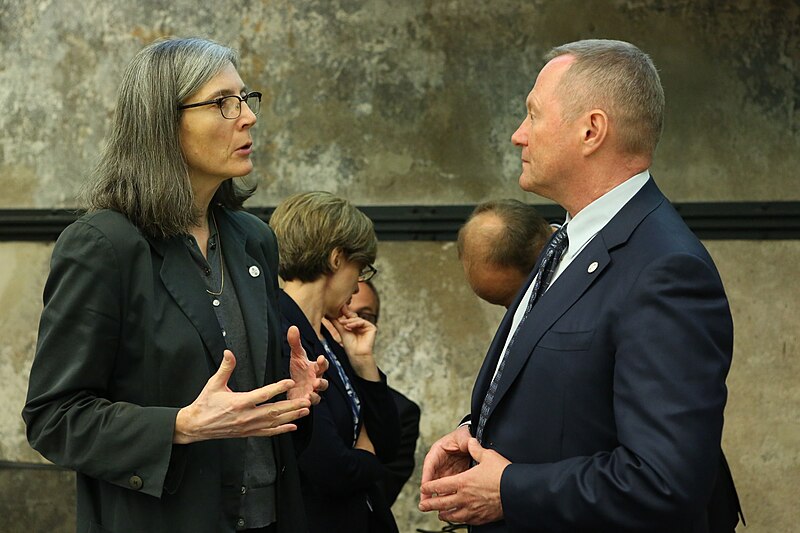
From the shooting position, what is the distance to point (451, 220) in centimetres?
549

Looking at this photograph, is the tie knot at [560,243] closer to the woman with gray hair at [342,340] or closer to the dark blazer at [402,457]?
the woman with gray hair at [342,340]

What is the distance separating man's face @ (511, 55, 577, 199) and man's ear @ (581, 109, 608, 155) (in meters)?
0.03

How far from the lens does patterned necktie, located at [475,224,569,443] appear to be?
2344 millimetres

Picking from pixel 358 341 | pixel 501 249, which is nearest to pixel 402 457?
pixel 358 341

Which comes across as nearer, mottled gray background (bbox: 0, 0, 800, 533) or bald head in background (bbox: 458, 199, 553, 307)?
bald head in background (bbox: 458, 199, 553, 307)

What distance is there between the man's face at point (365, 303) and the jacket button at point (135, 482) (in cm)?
215

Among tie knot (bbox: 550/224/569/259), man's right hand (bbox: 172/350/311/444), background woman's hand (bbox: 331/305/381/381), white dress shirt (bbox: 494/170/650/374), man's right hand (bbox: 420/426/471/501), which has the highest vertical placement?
white dress shirt (bbox: 494/170/650/374)

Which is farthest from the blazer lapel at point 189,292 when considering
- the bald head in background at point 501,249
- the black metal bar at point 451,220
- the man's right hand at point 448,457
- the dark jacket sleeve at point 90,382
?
the black metal bar at point 451,220

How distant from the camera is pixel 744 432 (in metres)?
5.22

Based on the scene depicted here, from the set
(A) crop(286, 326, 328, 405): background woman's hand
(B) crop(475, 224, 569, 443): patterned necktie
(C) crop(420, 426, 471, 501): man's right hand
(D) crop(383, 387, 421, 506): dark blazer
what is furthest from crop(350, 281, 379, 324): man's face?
(B) crop(475, 224, 569, 443): patterned necktie

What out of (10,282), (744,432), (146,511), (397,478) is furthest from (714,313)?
Result: (10,282)

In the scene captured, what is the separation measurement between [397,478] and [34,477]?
264 cm

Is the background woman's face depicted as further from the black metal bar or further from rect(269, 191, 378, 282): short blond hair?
the black metal bar

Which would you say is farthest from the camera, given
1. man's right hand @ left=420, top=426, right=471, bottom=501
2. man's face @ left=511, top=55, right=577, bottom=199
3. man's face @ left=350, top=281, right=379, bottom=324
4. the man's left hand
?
man's face @ left=350, top=281, right=379, bottom=324
